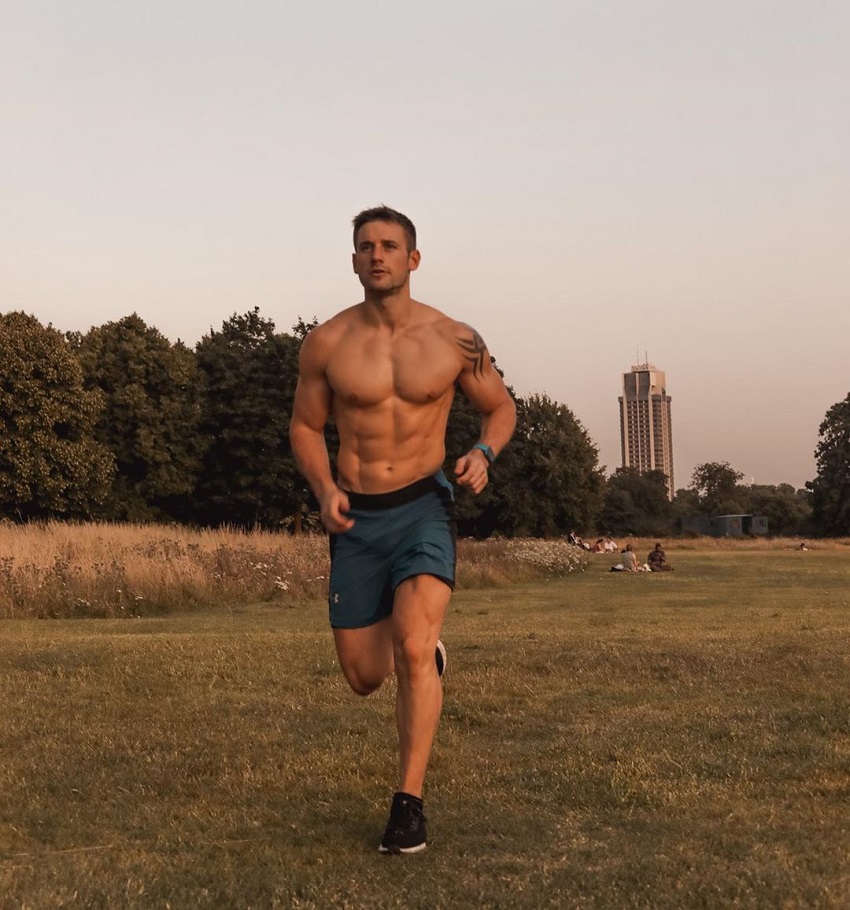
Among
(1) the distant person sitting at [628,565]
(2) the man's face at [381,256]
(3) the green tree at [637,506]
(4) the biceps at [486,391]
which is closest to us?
(2) the man's face at [381,256]

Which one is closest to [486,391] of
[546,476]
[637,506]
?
[546,476]

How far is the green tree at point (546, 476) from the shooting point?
7081 cm

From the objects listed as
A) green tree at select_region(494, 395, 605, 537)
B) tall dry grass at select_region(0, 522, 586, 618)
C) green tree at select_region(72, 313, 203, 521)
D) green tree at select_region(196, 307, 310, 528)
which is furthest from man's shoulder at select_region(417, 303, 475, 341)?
green tree at select_region(494, 395, 605, 537)

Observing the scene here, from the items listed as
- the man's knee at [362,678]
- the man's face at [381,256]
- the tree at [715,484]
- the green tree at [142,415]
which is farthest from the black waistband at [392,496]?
the tree at [715,484]

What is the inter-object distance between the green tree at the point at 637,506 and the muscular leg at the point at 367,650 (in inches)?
3967

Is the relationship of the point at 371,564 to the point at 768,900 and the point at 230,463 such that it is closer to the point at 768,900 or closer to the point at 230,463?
the point at 768,900

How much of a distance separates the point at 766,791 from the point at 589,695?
303 cm

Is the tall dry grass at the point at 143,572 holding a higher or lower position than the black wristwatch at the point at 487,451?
lower

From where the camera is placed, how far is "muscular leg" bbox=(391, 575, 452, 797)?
506cm

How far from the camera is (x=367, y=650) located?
17.8 feet

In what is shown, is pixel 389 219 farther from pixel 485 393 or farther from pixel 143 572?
pixel 143 572

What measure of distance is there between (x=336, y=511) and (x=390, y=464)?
13.6 inches

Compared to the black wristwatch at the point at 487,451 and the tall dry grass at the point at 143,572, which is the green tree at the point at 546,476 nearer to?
the tall dry grass at the point at 143,572

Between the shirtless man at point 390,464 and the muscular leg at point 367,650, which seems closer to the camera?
the shirtless man at point 390,464
